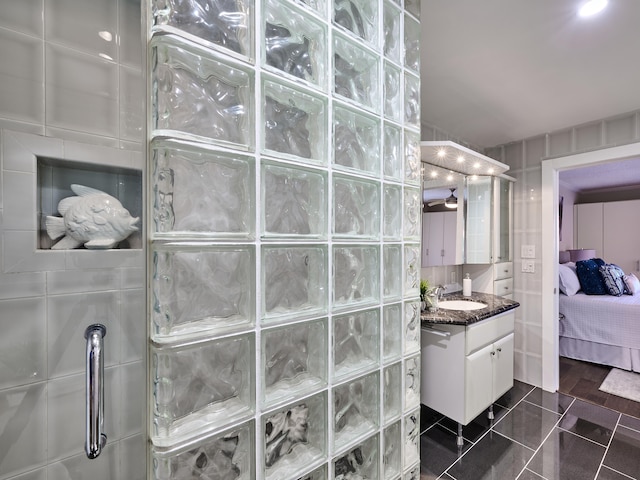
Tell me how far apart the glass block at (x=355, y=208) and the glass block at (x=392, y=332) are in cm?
29

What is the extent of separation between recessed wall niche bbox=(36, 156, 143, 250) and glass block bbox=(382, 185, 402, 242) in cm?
78

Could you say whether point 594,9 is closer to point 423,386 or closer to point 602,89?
point 602,89

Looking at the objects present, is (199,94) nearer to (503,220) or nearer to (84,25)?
(84,25)

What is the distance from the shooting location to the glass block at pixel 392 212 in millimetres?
1023

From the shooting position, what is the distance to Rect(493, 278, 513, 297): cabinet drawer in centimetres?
266

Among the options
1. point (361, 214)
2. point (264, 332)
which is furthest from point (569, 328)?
point (264, 332)

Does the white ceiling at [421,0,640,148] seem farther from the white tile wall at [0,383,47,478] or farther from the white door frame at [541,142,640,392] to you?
the white tile wall at [0,383,47,478]

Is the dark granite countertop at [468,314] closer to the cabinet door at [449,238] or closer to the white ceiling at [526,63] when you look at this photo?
the cabinet door at [449,238]

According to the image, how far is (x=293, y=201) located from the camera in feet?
2.66

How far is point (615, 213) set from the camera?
5172 mm

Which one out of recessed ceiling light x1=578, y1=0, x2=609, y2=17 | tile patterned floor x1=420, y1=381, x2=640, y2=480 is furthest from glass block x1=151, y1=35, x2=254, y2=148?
tile patterned floor x1=420, y1=381, x2=640, y2=480

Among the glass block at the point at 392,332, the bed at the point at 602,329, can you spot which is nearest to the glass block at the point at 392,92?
the glass block at the point at 392,332

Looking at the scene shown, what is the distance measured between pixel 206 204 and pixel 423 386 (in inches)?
78.6

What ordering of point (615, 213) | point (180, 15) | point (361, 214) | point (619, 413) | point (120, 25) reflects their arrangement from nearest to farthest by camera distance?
1. point (180, 15)
2. point (120, 25)
3. point (361, 214)
4. point (619, 413)
5. point (615, 213)
